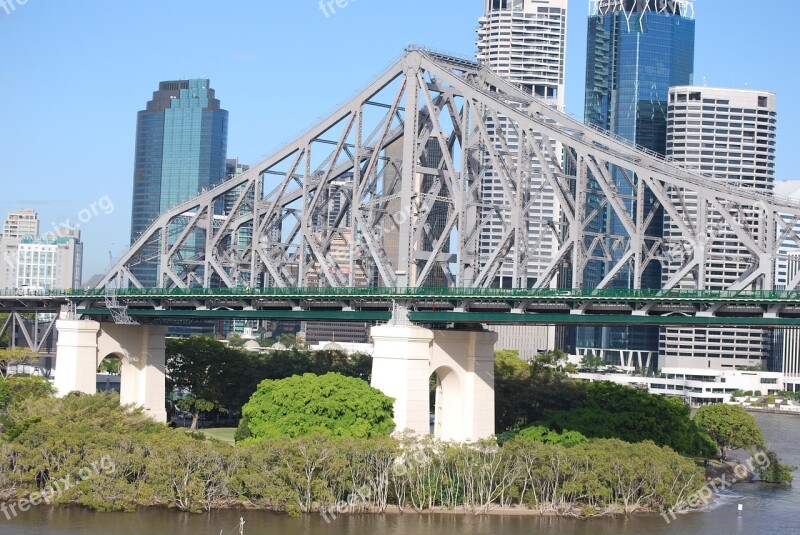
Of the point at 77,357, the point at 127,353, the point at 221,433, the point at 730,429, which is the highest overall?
the point at 127,353

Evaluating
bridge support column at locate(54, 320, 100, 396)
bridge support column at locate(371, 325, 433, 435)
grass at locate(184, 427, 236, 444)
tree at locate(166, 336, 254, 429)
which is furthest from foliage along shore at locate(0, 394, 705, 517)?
tree at locate(166, 336, 254, 429)

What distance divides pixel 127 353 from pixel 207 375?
22.5 ft

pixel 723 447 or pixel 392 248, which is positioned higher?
pixel 392 248

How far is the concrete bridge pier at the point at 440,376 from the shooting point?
73.1 metres

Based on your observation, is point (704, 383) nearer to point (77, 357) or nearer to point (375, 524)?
point (77, 357)

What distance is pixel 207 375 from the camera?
331 feet

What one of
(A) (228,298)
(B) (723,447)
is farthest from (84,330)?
(B) (723,447)

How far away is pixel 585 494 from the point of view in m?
62.8

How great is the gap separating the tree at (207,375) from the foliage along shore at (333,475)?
34375 mm

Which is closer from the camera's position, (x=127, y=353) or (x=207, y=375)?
(x=127, y=353)

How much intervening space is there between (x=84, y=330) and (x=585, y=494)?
44092mm

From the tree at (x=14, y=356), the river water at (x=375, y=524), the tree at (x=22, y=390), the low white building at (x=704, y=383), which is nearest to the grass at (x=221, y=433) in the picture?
the tree at (x=22, y=390)

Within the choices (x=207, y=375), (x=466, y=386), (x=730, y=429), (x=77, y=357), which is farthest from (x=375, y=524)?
(x=207, y=375)

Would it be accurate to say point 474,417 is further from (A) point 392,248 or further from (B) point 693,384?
(B) point 693,384
